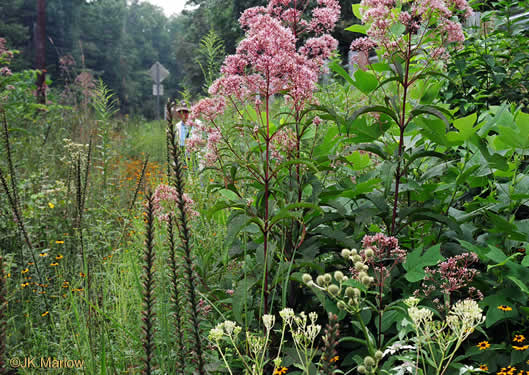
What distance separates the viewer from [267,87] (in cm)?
194

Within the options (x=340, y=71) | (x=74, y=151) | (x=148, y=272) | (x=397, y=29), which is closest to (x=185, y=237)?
(x=148, y=272)

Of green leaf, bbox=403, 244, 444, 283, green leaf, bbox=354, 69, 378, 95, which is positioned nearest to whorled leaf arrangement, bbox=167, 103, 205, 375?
green leaf, bbox=403, 244, 444, 283

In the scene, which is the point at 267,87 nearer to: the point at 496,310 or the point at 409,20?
the point at 409,20

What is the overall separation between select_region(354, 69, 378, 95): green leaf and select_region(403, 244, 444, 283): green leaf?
0.82 metres

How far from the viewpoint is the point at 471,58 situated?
3.28 metres

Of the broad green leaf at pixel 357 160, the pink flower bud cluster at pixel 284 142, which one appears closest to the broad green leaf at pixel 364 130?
the broad green leaf at pixel 357 160

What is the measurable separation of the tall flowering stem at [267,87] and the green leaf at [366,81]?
22cm

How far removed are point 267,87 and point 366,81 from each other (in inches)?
19.6

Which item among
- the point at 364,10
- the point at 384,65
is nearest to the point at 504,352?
the point at 384,65

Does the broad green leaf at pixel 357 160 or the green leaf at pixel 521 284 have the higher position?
the broad green leaf at pixel 357 160

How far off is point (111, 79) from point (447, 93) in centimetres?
4769

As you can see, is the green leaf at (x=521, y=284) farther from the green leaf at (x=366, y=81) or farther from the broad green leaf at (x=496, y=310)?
the green leaf at (x=366, y=81)

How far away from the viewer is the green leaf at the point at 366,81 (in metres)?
1.98

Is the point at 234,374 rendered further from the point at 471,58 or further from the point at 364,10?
the point at 471,58
